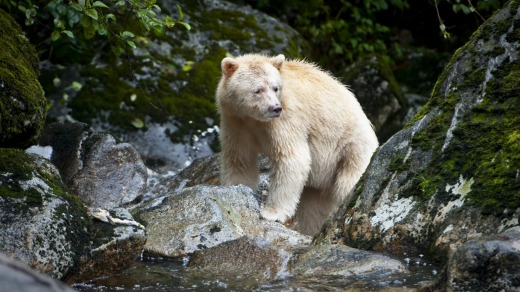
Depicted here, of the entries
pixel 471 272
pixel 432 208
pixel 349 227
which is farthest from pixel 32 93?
pixel 471 272

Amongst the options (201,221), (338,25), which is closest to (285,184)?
(201,221)

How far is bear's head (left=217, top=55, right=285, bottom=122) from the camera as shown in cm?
821

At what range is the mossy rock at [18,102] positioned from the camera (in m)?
6.14

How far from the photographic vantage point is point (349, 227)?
6023mm

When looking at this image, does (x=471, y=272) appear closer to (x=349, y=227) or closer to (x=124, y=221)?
(x=349, y=227)

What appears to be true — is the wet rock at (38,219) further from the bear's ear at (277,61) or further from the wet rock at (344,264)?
the bear's ear at (277,61)

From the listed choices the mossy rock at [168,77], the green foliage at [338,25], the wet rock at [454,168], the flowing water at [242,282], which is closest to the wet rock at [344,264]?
the flowing water at [242,282]

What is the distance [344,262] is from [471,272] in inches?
51.3

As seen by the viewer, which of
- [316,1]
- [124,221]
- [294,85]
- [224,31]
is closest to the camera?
[124,221]

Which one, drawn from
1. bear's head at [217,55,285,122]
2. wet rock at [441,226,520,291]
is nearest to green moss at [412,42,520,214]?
wet rock at [441,226,520,291]

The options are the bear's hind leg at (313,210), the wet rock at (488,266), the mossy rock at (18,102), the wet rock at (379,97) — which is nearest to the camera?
the wet rock at (488,266)

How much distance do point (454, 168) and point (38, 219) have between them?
289 cm

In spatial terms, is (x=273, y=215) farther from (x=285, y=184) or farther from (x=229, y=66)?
(x=229, y=66)

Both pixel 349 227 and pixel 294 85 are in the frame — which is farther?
pixel 294 85
